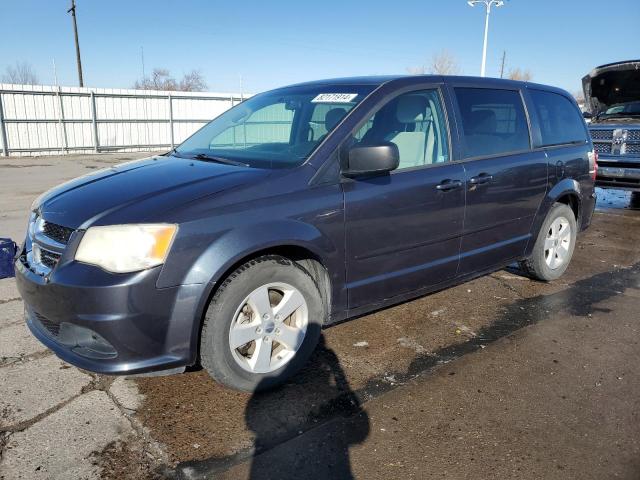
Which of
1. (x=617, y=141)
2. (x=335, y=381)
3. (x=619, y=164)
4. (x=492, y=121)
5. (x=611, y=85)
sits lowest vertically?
(x=335, y=381)

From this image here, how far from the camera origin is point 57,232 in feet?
8.98

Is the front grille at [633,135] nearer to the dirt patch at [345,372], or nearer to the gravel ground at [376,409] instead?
the dirt patch at [345,372]

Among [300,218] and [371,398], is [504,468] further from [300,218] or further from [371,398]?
[300,218]

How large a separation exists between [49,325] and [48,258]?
0.36 meters

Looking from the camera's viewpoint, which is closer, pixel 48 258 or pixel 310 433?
pixel 310 433

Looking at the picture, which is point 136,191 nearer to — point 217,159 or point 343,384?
point 217,159

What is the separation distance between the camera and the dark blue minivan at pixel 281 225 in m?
2.52

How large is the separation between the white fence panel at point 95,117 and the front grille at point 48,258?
58.4 ft

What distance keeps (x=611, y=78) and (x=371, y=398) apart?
947 centimetres

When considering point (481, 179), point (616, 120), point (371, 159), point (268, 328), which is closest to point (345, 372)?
point (268, 328)

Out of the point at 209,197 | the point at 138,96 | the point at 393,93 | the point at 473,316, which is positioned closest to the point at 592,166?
the point at 473,316

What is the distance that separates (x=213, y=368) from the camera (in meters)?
2.74

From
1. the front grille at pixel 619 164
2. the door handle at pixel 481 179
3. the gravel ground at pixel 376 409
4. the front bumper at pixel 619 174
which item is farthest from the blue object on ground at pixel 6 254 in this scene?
the front grille at pixel 619 164

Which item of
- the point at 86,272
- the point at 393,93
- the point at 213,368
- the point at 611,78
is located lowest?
the point at 213,368
